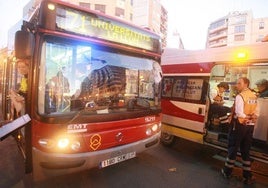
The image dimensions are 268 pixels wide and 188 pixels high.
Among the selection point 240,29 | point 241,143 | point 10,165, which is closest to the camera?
point 241,143

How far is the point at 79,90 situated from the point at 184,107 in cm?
378

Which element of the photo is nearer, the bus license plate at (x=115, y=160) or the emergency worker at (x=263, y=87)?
the bus license plate at (x=115, y=160)

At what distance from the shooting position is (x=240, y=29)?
6638cm

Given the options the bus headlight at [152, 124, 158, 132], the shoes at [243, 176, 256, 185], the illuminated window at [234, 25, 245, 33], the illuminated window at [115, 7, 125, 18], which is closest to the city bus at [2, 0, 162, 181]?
the bus headlight at [152, 124, 158, 132]

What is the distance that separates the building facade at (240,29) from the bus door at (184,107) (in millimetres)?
61319

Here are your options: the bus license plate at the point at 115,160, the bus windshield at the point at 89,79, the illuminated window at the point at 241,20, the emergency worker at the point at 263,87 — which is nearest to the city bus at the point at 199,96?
the emergency worker at the point at 263,87

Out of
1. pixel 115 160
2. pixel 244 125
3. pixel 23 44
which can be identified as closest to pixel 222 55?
pixel 244 125

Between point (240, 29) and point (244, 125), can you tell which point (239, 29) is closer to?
point (240, 29)

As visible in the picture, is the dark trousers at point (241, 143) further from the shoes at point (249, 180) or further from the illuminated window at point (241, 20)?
the illuminated window at point (241, 20)

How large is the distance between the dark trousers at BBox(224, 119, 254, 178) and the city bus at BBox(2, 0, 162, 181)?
182 cm

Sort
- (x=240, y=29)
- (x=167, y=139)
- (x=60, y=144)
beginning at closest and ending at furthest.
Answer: (x=60, y=144) < (x=167, y=139) < (x=240, y=29)

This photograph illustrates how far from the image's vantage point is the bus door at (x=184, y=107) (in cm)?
657

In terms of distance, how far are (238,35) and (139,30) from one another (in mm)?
69878

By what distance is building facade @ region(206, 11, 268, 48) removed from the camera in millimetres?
63375
